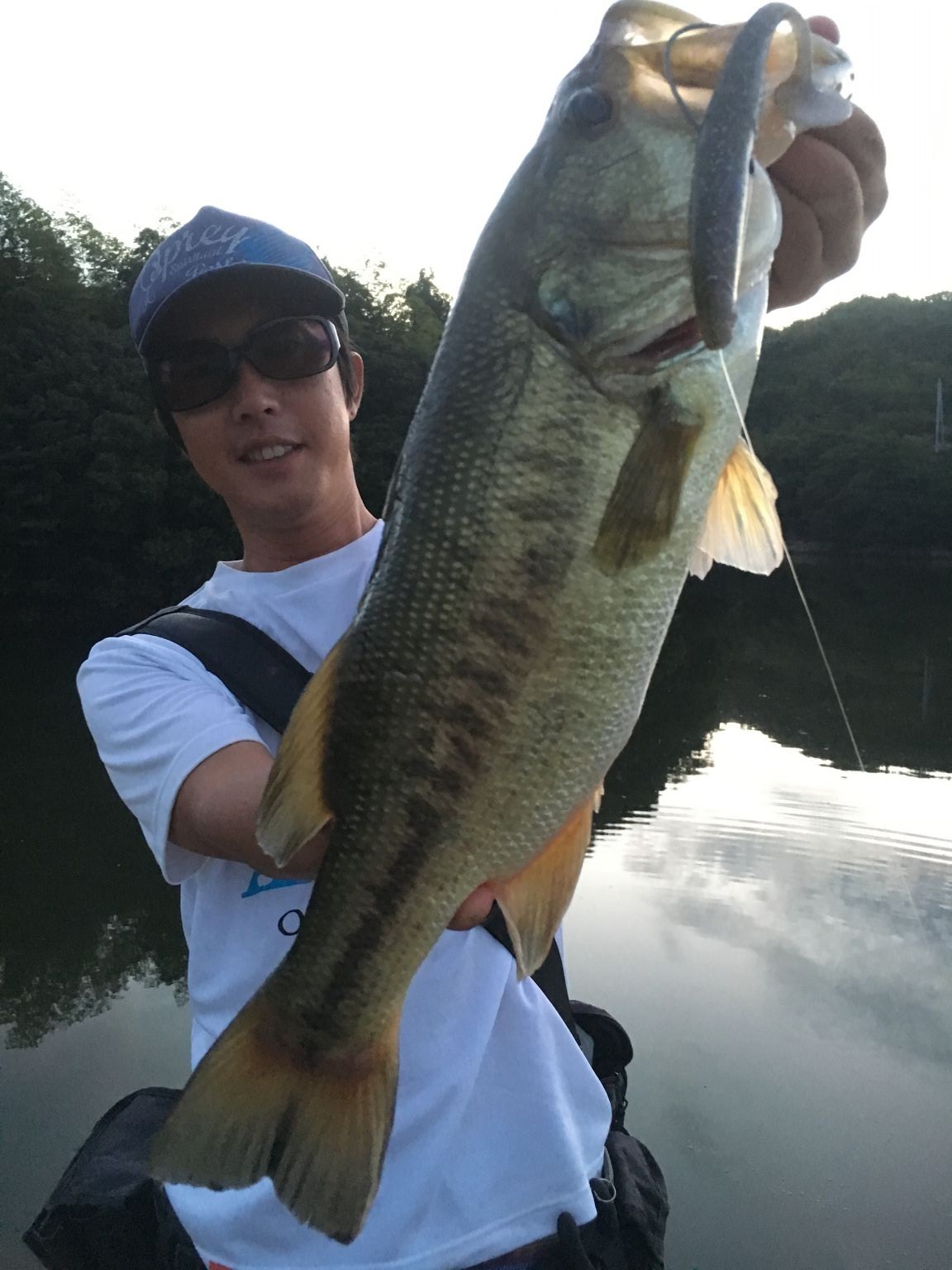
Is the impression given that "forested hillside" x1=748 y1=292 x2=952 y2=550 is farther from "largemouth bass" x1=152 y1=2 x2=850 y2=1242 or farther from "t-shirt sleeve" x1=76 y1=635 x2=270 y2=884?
"largemouth bass" x1=152 y1=2 x2=850 y2=1242

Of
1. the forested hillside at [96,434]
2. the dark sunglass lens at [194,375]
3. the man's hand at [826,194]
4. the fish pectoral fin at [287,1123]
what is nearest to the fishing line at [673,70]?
the man's hand at [826,194]

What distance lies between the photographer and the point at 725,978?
7.04 m

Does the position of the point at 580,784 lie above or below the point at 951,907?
above

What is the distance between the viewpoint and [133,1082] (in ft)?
19.9

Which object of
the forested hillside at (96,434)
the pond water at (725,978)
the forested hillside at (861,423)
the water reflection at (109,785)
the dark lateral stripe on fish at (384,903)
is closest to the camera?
the dark lateral stripe on fish at (384,903)

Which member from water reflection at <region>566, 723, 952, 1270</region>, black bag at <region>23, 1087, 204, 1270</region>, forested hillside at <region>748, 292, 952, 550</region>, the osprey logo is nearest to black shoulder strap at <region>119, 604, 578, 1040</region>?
the osprey logo

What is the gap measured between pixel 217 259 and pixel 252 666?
1075 millimetres

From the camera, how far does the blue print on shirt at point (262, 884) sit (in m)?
2.20

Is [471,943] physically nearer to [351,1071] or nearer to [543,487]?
[351,1071]

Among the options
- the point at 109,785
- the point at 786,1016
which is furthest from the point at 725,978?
the point at 109,785

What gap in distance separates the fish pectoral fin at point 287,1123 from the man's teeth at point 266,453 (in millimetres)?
1345

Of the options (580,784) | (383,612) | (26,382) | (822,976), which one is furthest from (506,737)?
(26,382)

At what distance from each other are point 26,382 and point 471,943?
3313cm

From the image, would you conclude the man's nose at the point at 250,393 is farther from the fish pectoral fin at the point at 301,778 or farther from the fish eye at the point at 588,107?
the fish eye at the point at 588,107
